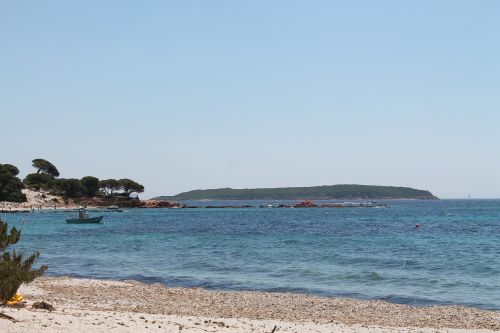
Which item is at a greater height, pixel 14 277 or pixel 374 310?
pixel 14 277

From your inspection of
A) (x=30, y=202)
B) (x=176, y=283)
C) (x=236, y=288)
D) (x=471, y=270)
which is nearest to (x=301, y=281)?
(x=236, y=288)

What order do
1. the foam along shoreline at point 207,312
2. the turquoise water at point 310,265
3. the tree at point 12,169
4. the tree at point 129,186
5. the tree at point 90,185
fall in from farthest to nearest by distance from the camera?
1. the tree at point 129,186
2. the tree at point 90,185
3. the tree at point 12,169
4. the turquoise water at point 310,265
5. the foam along shoreline at point 207,312

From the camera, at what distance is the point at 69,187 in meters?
167

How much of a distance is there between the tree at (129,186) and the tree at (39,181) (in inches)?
857

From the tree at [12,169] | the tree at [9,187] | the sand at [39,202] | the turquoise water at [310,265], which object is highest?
the tree at [12,169]

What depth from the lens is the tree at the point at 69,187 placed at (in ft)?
547

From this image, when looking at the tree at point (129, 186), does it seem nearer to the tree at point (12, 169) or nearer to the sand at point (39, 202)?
the sand at point (39, 202)

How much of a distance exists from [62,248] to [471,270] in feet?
105

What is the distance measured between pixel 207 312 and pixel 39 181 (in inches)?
6369

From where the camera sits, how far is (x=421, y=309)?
2223cm

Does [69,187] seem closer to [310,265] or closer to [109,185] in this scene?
[109,185]

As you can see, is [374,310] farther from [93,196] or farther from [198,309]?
[93,196]

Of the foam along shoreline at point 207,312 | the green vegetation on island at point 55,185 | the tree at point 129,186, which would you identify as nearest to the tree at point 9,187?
the green vegetation on island at point 55,185

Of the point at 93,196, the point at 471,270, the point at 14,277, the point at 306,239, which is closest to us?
the point at 14,277
